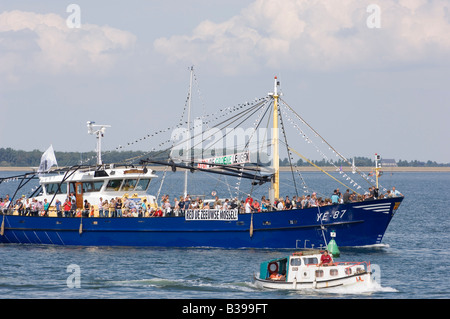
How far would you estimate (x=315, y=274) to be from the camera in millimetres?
28812

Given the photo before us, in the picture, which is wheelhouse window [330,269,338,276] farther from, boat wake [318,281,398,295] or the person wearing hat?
boat wake [318,281,398,295]

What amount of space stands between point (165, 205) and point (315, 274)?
13.0 meters

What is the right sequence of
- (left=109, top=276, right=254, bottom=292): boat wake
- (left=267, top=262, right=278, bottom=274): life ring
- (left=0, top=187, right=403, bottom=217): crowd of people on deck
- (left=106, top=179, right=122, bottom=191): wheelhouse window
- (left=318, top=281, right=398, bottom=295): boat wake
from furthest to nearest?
1. (left=106, top=179, right=122, bottom=191): wheelhouse window
2. (left=0, top=187, right=403, bottom=217): crowd of people on deck
3. (left=109, top=276, right=254, bottom=292): boat wake
4. (left=267, top=262, right=278, bottom=274): life ring
5. (left=318, top=281, right=398, bottom=295): boat wake

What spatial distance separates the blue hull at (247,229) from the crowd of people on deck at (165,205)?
1.51ft

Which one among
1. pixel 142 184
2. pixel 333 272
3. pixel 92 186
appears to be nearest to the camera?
pixel 333 272

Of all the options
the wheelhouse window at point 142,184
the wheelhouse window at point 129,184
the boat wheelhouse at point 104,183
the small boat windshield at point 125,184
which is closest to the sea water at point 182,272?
the boat wheelhouse at point 104,183

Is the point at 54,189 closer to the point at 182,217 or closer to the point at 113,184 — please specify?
the point at 113,184

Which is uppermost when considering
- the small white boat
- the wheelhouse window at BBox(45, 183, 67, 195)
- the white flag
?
the white flag

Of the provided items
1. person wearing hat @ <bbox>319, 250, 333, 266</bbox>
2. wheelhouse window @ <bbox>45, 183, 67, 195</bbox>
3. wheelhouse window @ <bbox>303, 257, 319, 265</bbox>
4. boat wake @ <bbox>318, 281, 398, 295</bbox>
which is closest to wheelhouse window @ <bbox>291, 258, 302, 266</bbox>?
wheelhouse window @ <bbox>303, 257, 319, 265</bbox>

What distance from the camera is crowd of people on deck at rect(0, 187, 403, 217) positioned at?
38.4 m

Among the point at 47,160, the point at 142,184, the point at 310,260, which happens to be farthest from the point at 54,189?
the point at 310,260

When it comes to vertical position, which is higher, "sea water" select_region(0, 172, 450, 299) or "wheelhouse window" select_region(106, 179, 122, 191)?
"wheelhouse window" select_region(106, 179, 122, 191)

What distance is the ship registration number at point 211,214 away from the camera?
38406mm
